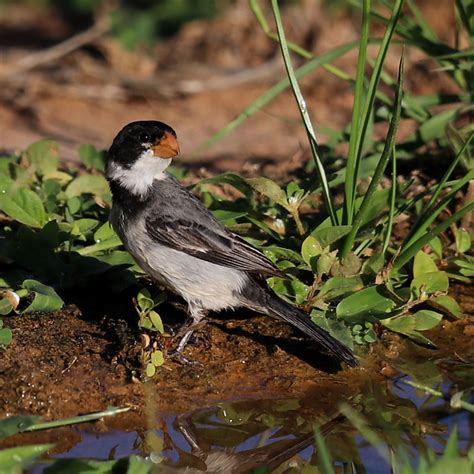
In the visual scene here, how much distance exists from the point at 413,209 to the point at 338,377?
157 cm

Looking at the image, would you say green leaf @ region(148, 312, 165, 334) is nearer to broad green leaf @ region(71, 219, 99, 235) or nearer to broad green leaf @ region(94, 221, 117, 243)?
broad green leaf @ region(94, 221, 117, 243)

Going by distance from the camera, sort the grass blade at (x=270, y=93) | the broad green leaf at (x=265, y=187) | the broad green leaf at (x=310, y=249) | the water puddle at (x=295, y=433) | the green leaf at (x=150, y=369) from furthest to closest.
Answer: the grass blade at (x=270, y=93), the broad green leaf at (x=265, y=187), the broad green leaf at (x=310, y=249), the green leaf at (x=150, y=369), the water puddle at (x=295, y=433)

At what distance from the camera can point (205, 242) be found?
5.06 metres

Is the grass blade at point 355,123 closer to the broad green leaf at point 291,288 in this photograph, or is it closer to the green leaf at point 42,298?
the broad green leaf at point 291,288

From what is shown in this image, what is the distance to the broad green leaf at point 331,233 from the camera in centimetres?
499

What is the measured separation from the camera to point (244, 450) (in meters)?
4.16

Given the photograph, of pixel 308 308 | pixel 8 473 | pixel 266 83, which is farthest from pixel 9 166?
pixel 266 83

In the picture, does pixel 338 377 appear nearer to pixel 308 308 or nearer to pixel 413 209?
pixel 308 308

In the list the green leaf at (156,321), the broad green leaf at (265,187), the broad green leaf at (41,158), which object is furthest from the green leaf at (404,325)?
the broad green leaf at (41,158)

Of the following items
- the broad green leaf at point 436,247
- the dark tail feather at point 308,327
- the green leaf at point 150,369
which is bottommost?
the green leaf at point 150,369

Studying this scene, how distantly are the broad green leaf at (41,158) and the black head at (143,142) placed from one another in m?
1.13

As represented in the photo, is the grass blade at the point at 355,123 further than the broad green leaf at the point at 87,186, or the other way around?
the broad green leaf at the point at 87,186

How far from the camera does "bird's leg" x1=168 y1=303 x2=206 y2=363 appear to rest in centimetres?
482

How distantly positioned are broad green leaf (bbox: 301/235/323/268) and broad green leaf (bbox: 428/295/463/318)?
65cm
